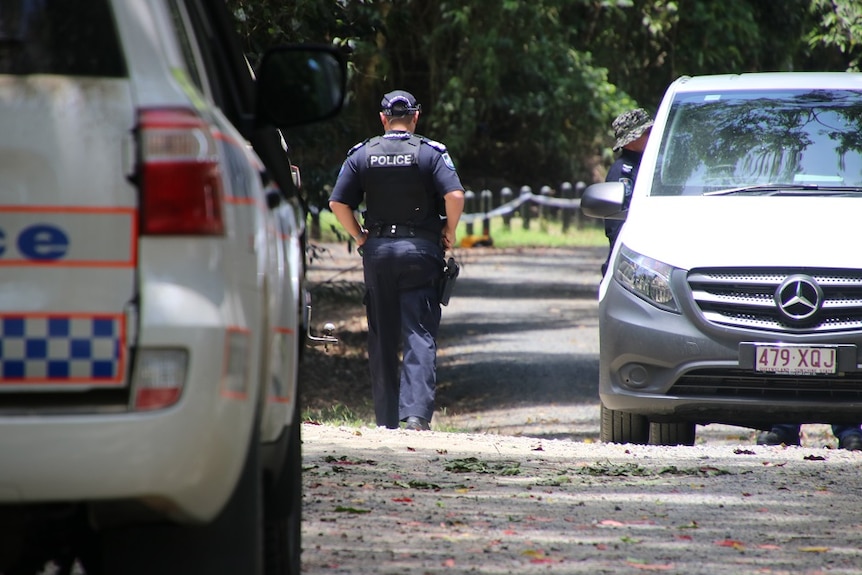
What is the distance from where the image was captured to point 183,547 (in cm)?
327

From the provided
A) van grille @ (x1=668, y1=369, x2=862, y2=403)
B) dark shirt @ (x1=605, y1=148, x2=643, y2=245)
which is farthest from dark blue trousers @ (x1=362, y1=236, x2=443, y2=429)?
van grille @ (x1=668, y1=369, x2=862, y2=403)

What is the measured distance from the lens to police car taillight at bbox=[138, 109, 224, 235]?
3.10 meters

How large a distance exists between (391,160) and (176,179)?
660 centimetres

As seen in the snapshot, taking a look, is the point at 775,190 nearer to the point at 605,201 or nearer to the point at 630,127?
the point at 605,201

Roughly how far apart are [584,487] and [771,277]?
156 centimetres

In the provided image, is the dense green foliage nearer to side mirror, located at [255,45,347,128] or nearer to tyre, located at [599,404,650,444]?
tyre, located at [599,404,650,444]

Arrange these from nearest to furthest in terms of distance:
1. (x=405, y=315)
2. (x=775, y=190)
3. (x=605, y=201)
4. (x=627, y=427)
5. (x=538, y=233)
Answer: (x=775, y=190)
(x=605, y=201)
(x=627, y=427)
(x=405, y=315)
(x=538, y=233)

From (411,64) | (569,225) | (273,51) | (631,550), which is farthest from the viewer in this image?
(569,225)

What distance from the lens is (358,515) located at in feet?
→ 20.0

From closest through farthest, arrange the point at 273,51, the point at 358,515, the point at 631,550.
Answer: the point at 273,51
the point at 631,550
the point at 358,515

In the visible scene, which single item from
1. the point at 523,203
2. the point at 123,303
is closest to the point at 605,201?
the point at 123,303

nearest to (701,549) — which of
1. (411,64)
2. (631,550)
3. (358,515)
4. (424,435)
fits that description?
(631,550)

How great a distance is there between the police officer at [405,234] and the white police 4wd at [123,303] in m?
6.35

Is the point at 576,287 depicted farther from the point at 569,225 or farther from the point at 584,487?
the point at 584,487
